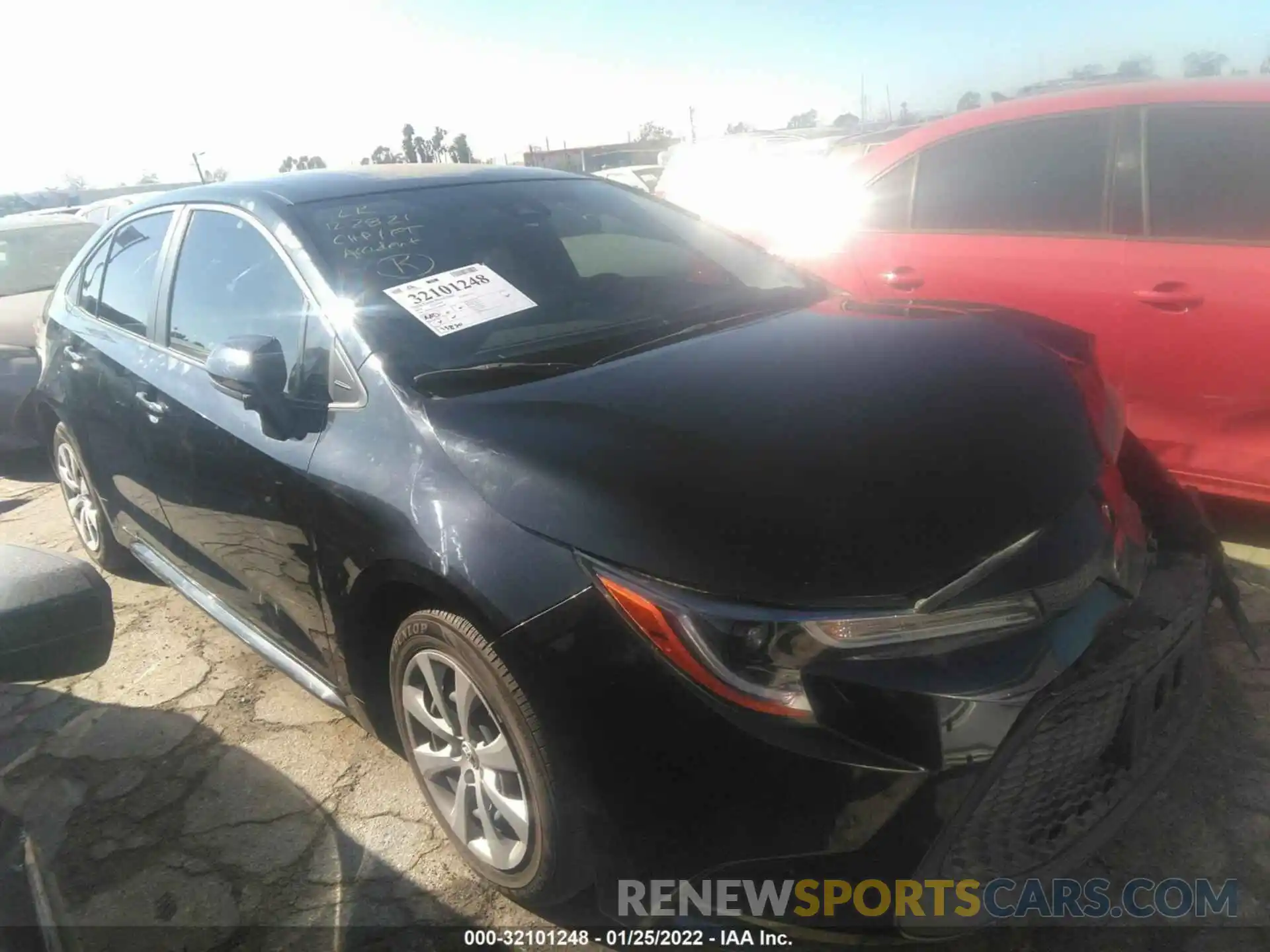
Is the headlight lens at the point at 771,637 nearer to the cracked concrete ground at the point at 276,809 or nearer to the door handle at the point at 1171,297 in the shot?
the cracked concrete ground at the point at 276,809

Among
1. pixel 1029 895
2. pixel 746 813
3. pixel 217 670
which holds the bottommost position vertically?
pixel 217 670

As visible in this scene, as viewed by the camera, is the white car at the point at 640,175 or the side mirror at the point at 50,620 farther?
the white car at the point at 640,175

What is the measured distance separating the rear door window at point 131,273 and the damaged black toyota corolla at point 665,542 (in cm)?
37

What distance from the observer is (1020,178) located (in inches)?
146

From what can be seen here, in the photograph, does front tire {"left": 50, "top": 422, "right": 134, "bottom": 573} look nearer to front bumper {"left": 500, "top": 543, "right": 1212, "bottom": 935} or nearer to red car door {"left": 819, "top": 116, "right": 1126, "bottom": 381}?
front bumper {"left": 500, "top": 543, "right": 1212, "bottom": 935}

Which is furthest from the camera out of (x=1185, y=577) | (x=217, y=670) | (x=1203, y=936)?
(x=217, y=670)

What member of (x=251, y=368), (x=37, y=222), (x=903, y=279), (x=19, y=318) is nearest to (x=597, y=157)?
(x=37, y=222)

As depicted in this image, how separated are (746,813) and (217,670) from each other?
2421 mm

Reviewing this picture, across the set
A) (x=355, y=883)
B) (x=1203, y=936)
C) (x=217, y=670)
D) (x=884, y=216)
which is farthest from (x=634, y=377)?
(x=884, y=216)

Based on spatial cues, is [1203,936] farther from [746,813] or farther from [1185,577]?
[746,813]

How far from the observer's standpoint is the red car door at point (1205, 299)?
304 cm

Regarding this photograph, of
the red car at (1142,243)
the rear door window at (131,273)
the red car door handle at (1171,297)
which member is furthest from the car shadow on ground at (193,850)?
the red car door handle at (1171,297)

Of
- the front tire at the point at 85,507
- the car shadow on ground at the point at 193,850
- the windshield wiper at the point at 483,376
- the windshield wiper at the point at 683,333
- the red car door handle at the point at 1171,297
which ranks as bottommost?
the car shadow on ground at the point at 193,850

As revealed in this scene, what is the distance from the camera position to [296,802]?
2.56 m
